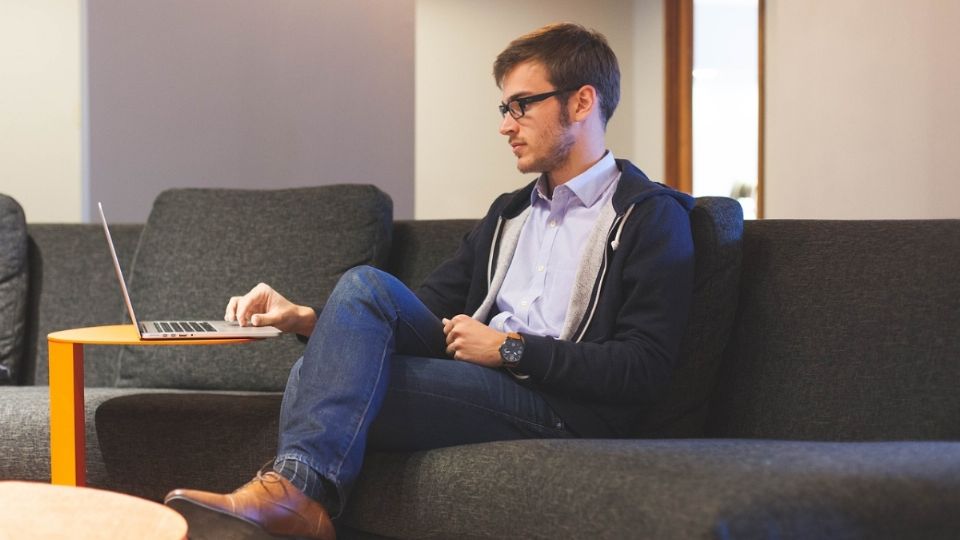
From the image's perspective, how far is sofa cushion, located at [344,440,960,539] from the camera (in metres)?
1.40

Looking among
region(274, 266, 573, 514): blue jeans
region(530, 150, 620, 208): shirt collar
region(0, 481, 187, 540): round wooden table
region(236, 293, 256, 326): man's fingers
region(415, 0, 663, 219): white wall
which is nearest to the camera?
region(0, 481, 187, 540): round wooden table

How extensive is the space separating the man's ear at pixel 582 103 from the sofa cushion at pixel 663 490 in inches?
28.3

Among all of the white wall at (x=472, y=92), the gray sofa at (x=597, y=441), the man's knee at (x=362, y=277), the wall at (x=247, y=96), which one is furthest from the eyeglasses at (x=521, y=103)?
the white wall at (x=472, y=92)

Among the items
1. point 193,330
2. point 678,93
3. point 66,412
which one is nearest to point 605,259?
point 193,330

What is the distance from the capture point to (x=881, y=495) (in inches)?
56.3

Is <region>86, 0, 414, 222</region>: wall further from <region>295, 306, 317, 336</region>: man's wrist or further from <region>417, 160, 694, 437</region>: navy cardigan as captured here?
<region>417, 160, 694, 437</region>: navy cardigan

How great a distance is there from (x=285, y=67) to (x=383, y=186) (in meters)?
0.61

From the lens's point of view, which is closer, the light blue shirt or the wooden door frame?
the light blue shirt

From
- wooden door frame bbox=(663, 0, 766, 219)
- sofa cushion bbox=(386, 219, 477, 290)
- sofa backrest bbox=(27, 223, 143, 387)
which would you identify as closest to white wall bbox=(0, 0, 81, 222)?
sofa backrest bbox=(27, 223, 143, 387)

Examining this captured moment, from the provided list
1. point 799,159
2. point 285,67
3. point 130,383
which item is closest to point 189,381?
point 130,383

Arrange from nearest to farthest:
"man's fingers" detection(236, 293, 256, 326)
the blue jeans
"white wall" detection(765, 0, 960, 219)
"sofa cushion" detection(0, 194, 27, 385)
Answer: the blue jeans → "man's fingers" detection(236, 293, 256, 326) → "sofa cushion" detection(0, 194, 27, 385) → "white wall" detection(765, 0, 960, 219)

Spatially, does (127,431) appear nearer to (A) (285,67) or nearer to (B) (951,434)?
(B) (951,434)

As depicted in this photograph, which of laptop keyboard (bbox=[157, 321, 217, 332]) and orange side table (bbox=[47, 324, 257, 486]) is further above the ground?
laptop keyboard (bbox=[157, 321, 217, 332])

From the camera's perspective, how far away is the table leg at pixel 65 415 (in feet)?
7.06
